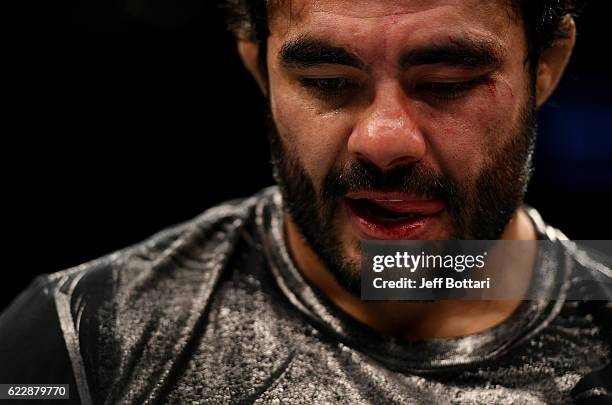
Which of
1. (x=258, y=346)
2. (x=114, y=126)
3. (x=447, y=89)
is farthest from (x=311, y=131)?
(x=114, y=126)

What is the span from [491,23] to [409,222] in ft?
0.79

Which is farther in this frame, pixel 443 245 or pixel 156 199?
pixel 156 199

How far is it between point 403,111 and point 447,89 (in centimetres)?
6

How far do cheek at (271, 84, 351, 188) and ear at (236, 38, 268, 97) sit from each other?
0.28 feet

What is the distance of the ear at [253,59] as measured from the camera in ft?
3.22

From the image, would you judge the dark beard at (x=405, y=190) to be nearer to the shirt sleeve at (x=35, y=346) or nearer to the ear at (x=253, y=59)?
the ear at (x=253, y=59)

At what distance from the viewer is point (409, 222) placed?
2.79 ft

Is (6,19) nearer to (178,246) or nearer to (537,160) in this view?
(178,246)

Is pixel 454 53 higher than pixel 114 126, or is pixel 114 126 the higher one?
pixel 454 53

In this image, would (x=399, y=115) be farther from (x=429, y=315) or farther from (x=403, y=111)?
(x=429, y=315)

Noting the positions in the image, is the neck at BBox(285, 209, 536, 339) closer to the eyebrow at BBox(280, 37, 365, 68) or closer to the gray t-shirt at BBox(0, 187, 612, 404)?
the gray t-shirt at BBox(0, 187, 612, 404)

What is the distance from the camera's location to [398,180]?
81 centimetres

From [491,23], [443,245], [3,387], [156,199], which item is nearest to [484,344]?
[443,245]

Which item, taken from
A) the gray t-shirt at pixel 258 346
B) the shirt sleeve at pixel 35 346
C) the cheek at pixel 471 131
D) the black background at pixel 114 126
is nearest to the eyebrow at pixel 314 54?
the cheek at pixel 471 131
